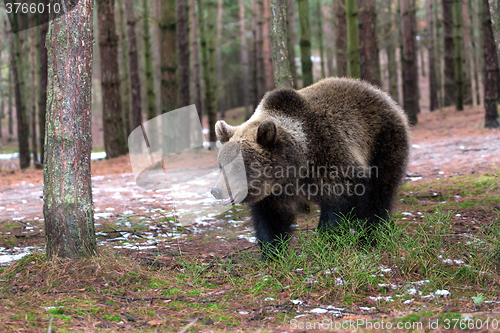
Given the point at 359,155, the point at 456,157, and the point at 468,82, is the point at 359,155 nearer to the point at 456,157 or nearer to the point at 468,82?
the point at 456,157

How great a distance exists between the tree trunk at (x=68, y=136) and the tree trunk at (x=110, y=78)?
1108 centimetres

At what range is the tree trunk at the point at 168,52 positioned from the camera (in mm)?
12508

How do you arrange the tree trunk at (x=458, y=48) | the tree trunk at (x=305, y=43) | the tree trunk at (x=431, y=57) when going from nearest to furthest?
the tree trunk at (x=305, y=43)
the tree trunk at (x=458, y=48)
the tree trunk at (x=431, y=57)

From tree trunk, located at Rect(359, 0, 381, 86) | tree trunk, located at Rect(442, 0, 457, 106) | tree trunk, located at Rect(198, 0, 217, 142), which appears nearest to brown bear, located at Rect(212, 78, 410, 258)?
tree trunk, located at Rect(359, 0, 381, 86)

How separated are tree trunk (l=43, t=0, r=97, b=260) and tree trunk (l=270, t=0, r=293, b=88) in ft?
11.7

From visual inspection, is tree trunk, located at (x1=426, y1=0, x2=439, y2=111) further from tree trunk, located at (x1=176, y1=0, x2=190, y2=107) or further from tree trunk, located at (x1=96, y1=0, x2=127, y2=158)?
tree trunk, located at (x1=96, y1=0, x2=127, y2=158)

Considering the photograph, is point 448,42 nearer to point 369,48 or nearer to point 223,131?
point 369,48

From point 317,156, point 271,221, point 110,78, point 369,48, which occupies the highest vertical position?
point 369,48

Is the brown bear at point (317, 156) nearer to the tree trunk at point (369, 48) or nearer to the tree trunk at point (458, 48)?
the tree trunk at point (369, 48)

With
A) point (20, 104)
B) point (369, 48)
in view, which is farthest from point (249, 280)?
point (20, 104)

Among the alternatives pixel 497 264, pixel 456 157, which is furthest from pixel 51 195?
pixel 456 157

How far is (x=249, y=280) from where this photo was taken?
4.13 metres

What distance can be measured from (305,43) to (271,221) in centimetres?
922

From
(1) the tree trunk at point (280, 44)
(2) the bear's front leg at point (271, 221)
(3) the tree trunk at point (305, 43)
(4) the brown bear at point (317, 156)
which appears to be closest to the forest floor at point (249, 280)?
(2) the bear's front leg at point (271, 221)
